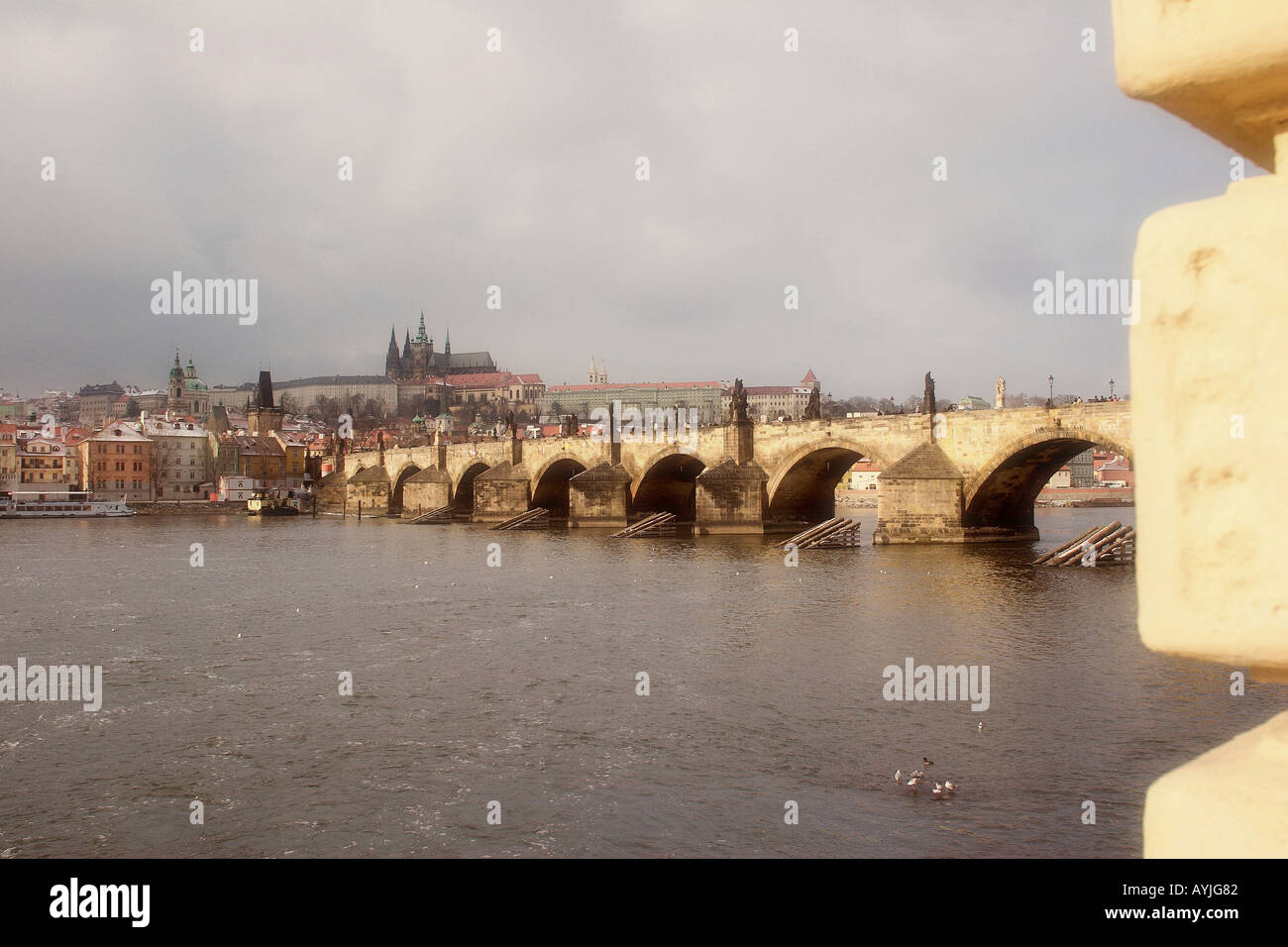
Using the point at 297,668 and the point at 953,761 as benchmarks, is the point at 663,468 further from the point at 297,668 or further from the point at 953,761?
the point at 953,761

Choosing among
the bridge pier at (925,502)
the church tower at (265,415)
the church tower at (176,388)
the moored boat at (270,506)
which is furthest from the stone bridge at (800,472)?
the church tower at (176,388)

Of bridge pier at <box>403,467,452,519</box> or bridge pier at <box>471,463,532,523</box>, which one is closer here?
bridge pier at <box>471,463,532,523</box>

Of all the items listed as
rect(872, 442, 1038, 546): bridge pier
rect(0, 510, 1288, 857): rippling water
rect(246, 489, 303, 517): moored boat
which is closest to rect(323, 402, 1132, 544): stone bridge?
rect(872, 442, 1038, 546): bridge pier

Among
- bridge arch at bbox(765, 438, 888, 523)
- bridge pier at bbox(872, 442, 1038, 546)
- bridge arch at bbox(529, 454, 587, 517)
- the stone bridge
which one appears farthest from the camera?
bridge arch at bbox(529, 454, 587, 517)

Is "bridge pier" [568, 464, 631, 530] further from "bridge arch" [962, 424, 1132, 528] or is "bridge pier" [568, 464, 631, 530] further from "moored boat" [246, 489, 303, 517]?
"moored boat" [246, 489, 303, 517]

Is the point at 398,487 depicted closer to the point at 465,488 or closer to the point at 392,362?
the point at 465,488

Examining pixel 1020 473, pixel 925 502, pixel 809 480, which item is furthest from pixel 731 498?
pixel 1020 473

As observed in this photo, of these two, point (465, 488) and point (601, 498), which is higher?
point (465, 488)
